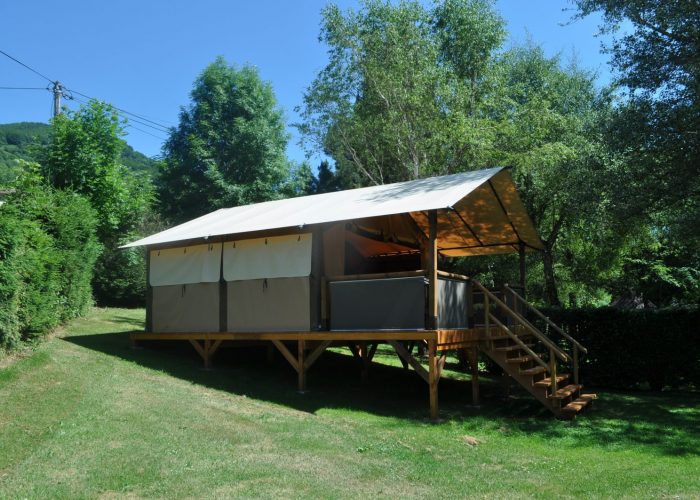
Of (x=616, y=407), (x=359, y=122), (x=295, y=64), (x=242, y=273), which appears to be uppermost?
(x=295, y=64)

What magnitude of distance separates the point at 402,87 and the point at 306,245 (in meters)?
12.0

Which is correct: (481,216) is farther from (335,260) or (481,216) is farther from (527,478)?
(527,478)

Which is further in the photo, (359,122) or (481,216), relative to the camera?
(359,122)

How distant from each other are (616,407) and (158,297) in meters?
9.70

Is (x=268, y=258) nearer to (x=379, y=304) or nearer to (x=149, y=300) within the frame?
(x=379, y=304)

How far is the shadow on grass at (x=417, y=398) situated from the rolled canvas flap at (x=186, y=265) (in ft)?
5.40

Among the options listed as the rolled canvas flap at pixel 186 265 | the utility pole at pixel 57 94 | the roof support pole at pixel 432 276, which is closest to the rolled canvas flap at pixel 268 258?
the rolled canvas flap at pixel 186 265

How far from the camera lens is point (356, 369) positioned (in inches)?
574

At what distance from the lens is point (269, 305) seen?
38.1 ft

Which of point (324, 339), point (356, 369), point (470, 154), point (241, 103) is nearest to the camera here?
point (324, 339)

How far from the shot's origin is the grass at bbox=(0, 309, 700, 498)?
588 centimetres

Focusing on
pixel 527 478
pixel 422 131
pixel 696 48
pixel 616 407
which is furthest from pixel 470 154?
pixel 527 478

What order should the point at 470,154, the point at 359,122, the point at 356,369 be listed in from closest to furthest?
the point at 356,369 → the point at 470,154 → the point at 359,122

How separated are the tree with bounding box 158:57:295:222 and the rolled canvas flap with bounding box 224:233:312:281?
16324mm
